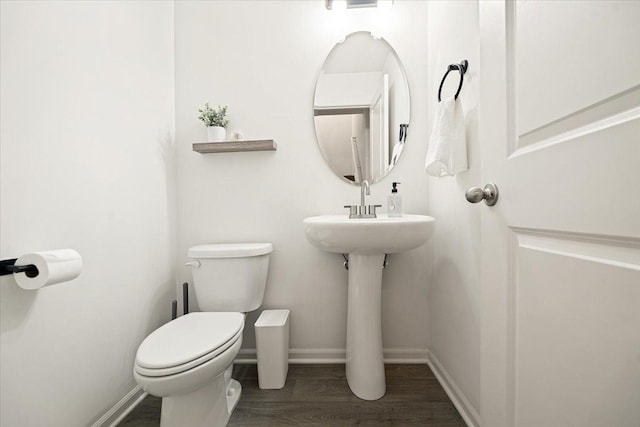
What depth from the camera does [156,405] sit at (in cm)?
132

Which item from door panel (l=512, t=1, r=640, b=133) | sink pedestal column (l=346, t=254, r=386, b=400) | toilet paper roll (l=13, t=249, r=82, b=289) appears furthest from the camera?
sink pedestal column (l=346, t=254, r=386, b=400)

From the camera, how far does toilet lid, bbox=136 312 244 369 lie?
2.98 ft

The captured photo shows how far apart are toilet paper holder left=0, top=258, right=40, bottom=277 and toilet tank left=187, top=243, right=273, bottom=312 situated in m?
0.63

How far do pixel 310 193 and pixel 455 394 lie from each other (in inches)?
49.0

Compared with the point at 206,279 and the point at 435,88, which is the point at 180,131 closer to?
the point at 206,279

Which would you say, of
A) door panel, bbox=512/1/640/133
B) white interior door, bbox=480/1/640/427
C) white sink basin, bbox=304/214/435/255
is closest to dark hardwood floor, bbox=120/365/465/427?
white interior door, bbox=480/1/640/427

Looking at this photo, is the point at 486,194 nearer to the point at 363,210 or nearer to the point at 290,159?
the point at 363,210

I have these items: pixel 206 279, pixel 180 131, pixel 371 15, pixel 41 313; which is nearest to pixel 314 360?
pixel 206 279

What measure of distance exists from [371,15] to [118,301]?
2.03 m

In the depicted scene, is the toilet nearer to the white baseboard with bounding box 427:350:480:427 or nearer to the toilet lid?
the toilet lid

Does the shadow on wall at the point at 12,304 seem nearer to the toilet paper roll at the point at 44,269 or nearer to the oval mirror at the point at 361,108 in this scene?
the toilet paper roll at the point at 44,269

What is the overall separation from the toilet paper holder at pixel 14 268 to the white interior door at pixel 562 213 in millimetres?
1310

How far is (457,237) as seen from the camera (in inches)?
51.0

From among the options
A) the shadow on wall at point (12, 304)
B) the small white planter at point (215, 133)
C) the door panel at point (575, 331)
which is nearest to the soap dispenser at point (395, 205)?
Answer: the door panel at point (575, 331)
